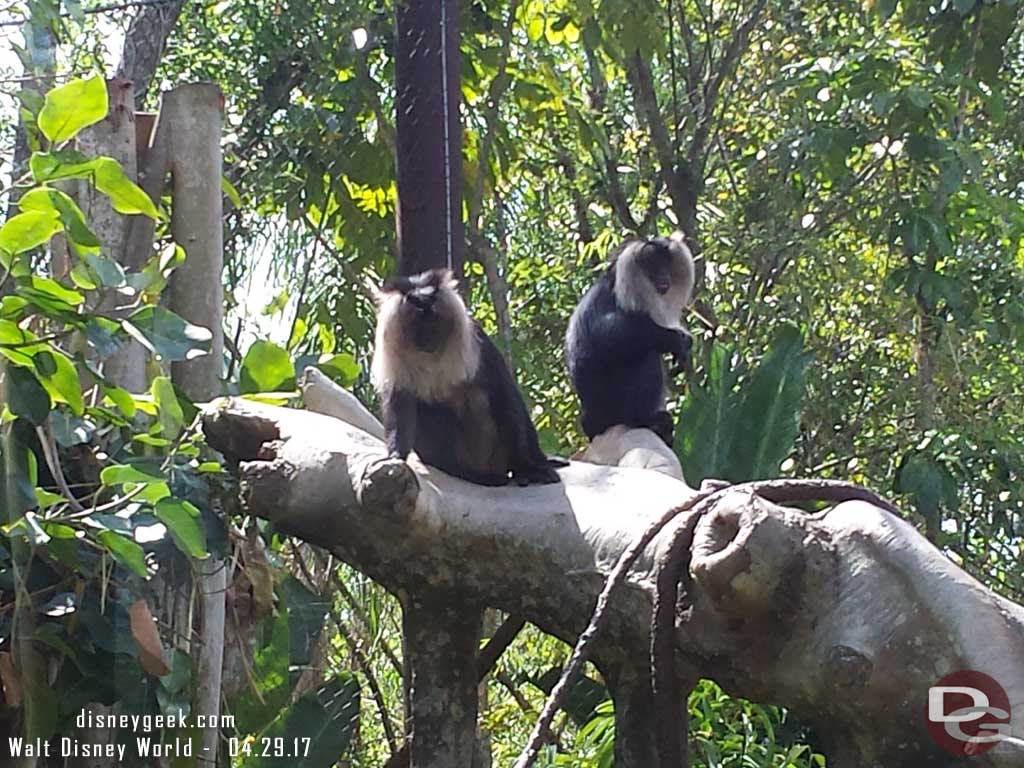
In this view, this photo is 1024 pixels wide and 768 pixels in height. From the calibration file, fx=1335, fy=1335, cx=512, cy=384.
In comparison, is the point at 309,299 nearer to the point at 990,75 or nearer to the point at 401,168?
the point at 401,168

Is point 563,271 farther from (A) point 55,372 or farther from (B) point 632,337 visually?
(A) point 55,372

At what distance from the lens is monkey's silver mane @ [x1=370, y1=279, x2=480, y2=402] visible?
368 cm

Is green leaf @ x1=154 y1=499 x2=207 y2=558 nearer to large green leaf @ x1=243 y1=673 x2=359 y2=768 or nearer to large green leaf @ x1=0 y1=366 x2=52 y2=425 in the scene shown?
large green leaf @ x1=0 y1=366 x2=52 y2=425

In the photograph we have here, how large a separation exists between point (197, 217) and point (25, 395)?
1.11 metres

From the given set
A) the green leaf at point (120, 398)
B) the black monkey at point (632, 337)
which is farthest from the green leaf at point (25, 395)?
the black monkey at point (632, 337)

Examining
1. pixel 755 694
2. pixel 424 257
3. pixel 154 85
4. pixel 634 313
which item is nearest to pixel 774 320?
pixel 634 313

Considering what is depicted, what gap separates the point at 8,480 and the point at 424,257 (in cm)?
141

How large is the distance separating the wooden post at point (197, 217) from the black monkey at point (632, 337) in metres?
1.49

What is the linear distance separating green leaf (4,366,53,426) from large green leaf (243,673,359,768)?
1.43 metres

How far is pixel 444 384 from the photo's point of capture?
12.2 feet

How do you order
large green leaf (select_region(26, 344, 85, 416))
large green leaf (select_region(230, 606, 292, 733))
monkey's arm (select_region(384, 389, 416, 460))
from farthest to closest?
large green leaf (select_region(230, 606, 292, 733)) → monkey's arm (select_region(384, 389, 416, 460)) → large green leaf (select_region(26, 344, 85, 416))

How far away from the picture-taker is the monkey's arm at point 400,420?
3529mm

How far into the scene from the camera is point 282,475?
2895 mm

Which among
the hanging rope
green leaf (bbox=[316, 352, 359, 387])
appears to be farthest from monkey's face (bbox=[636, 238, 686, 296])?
green leaf (bbox=[316, 352, 359, 387])
